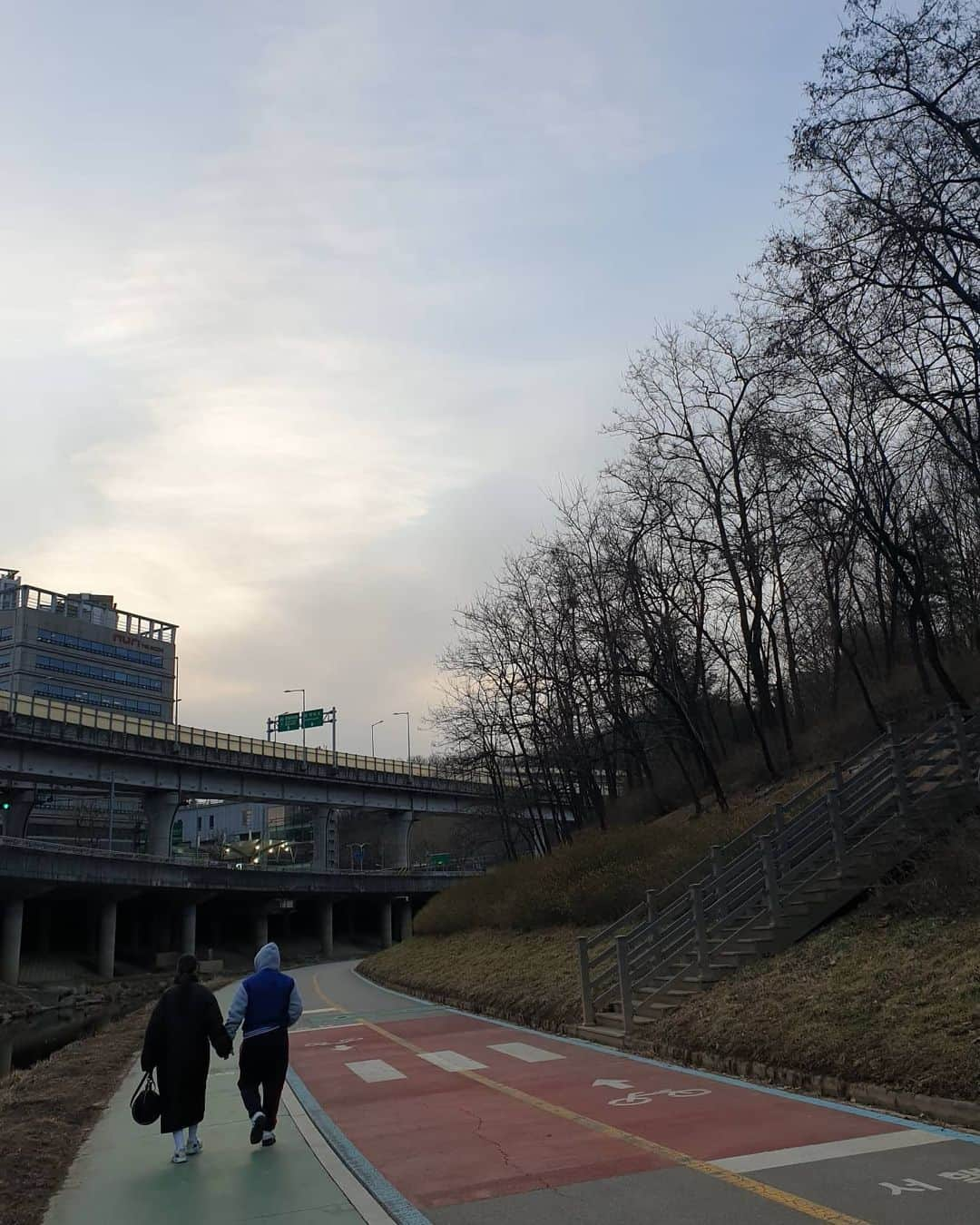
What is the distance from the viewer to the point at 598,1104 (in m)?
9.84

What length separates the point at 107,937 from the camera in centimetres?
5872

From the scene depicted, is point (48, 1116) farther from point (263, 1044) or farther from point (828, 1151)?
point (828, 1151)

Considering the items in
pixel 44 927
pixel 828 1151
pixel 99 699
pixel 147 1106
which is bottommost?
pixel 828 1151

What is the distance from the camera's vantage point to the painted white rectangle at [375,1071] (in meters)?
12.8

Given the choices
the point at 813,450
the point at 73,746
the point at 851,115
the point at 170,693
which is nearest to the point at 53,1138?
the point at 851,115

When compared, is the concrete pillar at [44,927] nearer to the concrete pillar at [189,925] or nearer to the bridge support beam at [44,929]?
the bridge support beam at [44,929]

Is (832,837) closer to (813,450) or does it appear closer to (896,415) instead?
(896,415)

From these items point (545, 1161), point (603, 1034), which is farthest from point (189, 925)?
point (545, 1161)

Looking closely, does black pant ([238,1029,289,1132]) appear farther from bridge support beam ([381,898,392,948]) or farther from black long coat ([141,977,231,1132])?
bridge support beam ([381,898,392,948])

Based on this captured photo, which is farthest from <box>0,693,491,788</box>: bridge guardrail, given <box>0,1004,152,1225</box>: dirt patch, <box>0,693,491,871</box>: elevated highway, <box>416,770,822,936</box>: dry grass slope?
<box>0,1004,152,1225</box>: dirt patch

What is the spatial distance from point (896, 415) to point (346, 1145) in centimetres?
1629

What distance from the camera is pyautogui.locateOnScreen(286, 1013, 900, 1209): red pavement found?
7.47 metres

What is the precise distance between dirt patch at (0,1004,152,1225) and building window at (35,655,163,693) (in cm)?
11143

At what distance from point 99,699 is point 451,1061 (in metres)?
124
